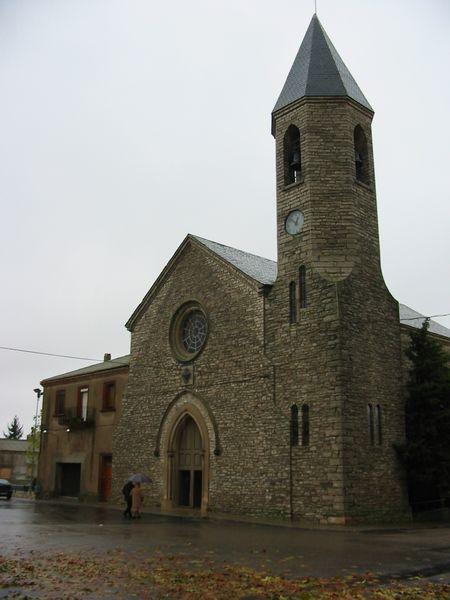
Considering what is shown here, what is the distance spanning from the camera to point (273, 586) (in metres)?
7.98

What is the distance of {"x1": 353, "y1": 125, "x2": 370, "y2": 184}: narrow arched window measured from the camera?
21.9 meters

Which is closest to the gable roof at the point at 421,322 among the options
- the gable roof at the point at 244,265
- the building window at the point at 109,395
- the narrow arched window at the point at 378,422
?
the gable roof at the point at 244,265

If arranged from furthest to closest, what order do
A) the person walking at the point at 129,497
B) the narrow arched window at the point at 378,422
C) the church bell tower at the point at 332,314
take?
1. the person walking at the point at 129,497
2. the narrow arched window at the point at 378,422
3. the church bell tower at the point at 332,314

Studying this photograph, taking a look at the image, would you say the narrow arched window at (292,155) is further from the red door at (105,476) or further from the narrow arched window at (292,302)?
the red door at (105,476)

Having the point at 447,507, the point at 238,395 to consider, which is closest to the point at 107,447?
the point at 238,395

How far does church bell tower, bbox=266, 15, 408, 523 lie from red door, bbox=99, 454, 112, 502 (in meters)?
12.1

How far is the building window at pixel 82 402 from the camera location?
3106cm

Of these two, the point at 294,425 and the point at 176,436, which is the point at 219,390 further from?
the point at 294,425

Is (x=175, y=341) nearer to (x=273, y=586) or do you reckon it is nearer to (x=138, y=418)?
(x=138, y=418)

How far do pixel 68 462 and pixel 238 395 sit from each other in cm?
1324

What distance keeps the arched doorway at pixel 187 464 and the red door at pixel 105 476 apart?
228 inches

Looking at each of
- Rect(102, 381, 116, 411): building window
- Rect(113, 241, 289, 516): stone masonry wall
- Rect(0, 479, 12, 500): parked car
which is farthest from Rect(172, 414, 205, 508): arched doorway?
Rect(0, 479, 12, 500): parked car

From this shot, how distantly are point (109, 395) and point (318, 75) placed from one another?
56.2 feet

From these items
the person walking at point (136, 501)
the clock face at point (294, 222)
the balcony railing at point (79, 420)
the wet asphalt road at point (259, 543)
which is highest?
the clock face at point (294, 222)
